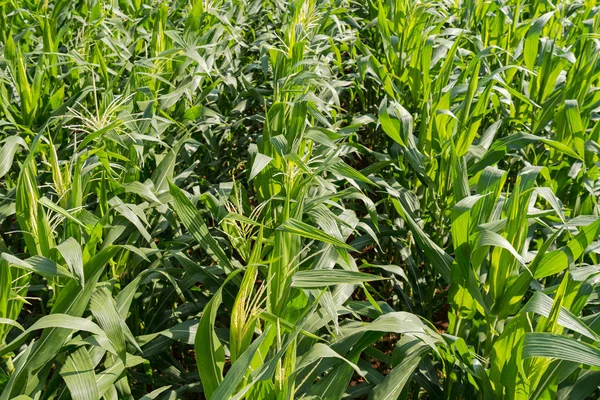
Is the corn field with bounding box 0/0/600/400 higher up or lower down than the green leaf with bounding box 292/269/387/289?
lower down

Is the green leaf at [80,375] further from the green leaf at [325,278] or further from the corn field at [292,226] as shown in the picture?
the green leaf at [325,278]

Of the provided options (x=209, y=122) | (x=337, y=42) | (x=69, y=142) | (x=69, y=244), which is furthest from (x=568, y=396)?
(x=337, y=42)

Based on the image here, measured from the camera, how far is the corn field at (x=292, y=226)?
1.41m

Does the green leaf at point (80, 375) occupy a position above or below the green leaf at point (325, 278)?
below

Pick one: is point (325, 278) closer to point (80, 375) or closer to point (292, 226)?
point (292, 226)

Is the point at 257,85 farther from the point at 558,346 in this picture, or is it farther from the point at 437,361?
the point at 558,346

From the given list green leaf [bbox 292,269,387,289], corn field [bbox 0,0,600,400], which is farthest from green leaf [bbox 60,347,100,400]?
green leaf [bbox 292,269,387,289]

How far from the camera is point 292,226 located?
146 centimetres

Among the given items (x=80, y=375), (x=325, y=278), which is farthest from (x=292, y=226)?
(x=80, y=375)

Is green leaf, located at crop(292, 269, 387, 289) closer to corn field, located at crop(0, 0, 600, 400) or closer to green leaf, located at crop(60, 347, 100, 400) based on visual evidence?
corn field, located at crop(0, 0, 600, 400)

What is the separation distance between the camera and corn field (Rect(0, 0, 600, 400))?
55.3 inches

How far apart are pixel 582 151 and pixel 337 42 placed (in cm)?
174

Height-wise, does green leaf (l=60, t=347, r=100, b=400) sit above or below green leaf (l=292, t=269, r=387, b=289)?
below

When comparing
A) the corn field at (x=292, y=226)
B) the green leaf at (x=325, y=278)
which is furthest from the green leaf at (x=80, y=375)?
the green leaf at (x=325, y=278)
